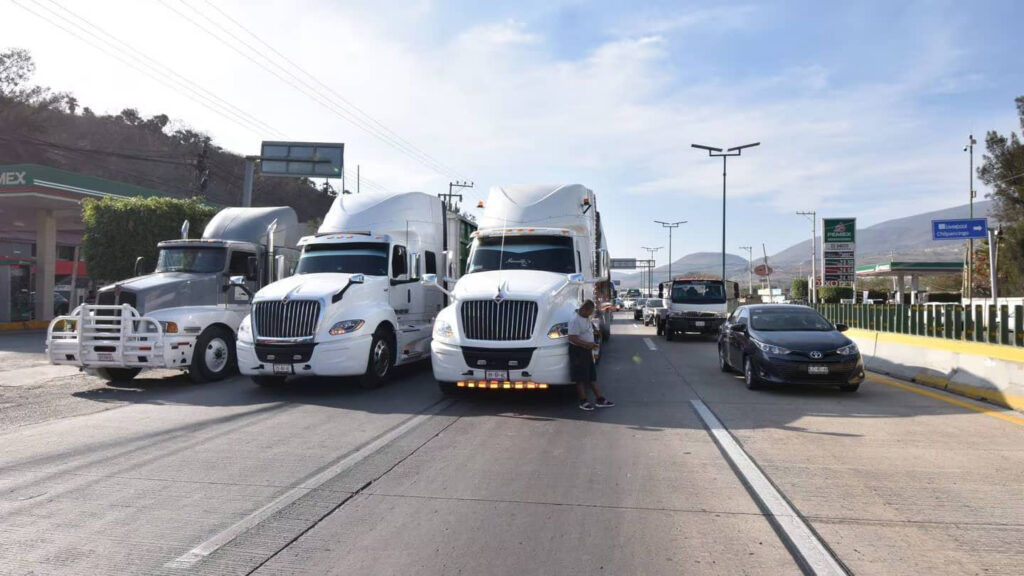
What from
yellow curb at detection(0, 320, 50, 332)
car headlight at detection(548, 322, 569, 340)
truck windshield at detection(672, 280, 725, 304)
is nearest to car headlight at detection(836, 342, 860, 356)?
car headlight at detection(548, 322, 569, 340)

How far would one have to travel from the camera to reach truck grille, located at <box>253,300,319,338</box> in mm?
10633

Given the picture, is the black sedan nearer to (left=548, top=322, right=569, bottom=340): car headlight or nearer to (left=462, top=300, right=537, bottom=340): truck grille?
(left=548, top=322, right=569, bottom=340): car headlight

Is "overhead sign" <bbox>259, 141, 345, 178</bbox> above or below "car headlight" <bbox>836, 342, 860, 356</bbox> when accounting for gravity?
above

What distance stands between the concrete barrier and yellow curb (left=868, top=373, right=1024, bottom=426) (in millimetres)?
343

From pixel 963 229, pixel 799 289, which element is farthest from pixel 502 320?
pixel 799 289

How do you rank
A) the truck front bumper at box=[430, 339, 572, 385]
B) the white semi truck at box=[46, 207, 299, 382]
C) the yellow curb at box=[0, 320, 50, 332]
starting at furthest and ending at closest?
the yellow curb at box=[0, 320, 50, 332], the white semi truck at box=[46, 207, 299, 382], the truck front bumper at box=[430, 339, 572, 385]

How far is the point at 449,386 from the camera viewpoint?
1056cm

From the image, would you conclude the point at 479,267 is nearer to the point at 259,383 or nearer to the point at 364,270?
the point at 364,270

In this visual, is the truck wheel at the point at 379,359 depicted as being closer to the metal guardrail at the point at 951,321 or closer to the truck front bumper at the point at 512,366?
the truck front bumper at the point at 512,366

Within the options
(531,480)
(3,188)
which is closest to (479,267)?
(531,480)

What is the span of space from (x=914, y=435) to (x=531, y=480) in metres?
4.87

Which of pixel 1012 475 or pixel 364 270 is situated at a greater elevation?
pixel 364 270

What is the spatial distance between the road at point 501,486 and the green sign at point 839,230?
18.3 m

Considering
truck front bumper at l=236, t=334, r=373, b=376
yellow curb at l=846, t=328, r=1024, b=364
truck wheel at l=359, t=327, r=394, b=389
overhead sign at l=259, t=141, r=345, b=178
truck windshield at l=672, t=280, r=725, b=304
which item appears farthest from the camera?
overhead sign at l=259, t=141, r=345, b=178
